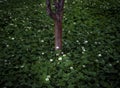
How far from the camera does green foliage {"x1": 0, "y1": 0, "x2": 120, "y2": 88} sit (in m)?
6.20

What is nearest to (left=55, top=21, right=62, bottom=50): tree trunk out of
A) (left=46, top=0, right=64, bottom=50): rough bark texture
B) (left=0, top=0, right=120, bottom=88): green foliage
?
(left=46, top=0, right=64, bottom=50): rough bark texture

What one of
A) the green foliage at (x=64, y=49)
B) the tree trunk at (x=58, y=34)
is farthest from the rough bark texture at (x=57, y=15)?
the green foliage at (x=64, y=49)

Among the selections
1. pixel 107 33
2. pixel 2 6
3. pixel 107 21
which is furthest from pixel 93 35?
pixel 2 6

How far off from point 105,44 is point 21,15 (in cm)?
536

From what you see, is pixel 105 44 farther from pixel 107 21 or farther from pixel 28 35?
pixel 28 35

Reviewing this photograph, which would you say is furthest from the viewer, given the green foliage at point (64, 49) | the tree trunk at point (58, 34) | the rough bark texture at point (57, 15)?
the tree trunk at point (58, 34)

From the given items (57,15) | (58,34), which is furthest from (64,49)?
(57,15)

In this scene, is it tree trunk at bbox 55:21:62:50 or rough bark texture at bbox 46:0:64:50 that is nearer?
rough bark texture at bbox 46:0:64:50

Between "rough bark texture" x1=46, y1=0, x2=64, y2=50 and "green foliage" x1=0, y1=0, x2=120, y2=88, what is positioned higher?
"rough bark texture" x1=46, y1=0, x2=64, y2=50

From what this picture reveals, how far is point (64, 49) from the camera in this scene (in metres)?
7.75

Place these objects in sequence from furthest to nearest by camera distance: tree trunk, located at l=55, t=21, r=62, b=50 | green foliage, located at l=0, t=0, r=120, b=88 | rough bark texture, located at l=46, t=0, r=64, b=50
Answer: tree trunk, located at l=55, t=21, r=62, b=50 < rough bark texture, located at l=46, t=0, r=64, b=50 < green foliage, located at l=0, t=0, r=120, b=88

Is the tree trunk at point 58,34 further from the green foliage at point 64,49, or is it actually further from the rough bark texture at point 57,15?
the green foliage at point 64,49

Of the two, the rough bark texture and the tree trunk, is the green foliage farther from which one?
the rough bark texture

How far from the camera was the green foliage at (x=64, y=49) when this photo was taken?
6.20 meters
